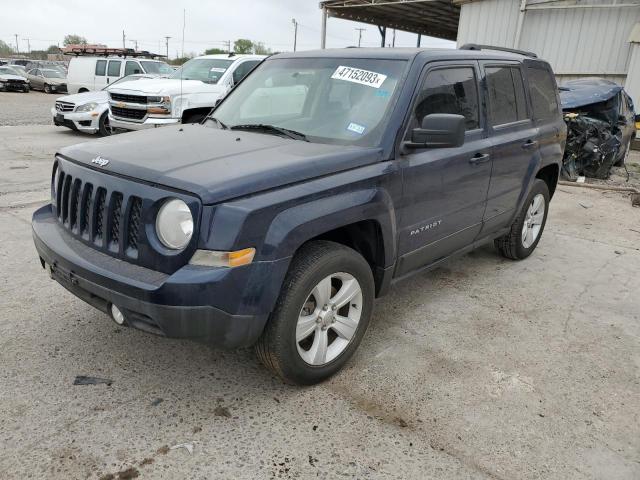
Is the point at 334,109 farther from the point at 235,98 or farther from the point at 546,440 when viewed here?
the point at 546,440

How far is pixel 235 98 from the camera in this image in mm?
4094

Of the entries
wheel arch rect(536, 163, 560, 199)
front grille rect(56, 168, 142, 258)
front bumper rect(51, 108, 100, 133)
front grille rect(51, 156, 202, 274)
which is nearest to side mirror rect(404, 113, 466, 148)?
front grille rect(51, 156, 202, 274)

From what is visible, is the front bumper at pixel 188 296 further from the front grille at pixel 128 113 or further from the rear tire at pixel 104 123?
the rear tire at pixel 104 123

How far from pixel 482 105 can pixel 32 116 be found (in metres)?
17.2

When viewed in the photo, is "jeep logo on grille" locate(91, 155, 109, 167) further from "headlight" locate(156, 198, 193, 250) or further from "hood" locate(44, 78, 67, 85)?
"hood" locate(44, 78, 67, 85)

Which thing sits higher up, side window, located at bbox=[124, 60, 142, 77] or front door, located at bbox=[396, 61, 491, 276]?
side window, located at bbox=[124, 60, 142, 77]

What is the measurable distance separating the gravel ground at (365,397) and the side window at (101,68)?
14319 mm

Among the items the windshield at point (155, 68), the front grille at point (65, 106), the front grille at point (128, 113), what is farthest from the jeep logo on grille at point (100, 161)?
the windshield at point (155, 68)

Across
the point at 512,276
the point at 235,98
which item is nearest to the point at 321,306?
the point at 235,98

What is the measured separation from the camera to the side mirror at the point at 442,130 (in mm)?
3047

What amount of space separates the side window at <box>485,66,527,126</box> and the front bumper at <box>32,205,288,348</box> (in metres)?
2.47

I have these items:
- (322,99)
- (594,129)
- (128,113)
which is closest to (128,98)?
(128,113)

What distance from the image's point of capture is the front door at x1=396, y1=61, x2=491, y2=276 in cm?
334

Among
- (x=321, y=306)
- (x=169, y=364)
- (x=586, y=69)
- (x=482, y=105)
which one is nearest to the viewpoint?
(x=321, y=306)
